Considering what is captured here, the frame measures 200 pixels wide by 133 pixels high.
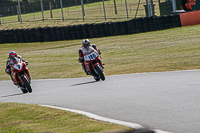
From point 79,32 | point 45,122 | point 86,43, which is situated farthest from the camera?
point 79,32

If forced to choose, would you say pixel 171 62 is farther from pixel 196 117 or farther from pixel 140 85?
pixel 196 117

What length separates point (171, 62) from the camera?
1606 cm

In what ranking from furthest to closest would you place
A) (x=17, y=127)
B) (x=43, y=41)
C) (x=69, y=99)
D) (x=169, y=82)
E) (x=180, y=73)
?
(x=43, y=41) < (x=180, y=73) < (x=169, y=82) < (x=69, y=99) < (x=17, y=127)

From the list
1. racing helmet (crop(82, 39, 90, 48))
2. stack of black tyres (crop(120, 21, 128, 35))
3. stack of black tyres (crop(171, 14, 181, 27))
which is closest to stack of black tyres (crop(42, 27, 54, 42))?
stack of black tyres (crop(120, 21, 128, 35))

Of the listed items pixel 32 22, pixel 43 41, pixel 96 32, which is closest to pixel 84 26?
pixel 96 32

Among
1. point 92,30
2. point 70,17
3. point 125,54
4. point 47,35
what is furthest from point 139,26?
point 70,17

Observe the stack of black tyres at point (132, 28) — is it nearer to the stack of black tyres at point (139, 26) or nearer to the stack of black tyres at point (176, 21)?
the stack of black tyres at point (139, 26)

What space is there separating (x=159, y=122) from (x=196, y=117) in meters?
0.56

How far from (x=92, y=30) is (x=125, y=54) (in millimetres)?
9526

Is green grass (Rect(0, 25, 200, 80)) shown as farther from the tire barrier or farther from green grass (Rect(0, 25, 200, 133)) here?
the tire barrier

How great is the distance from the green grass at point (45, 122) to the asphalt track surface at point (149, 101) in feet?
1.69

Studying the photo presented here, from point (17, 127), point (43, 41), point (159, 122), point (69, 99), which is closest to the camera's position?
point (159, 122)

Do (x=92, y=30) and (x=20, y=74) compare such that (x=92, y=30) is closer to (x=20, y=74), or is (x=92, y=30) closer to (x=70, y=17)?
(x=70, y=17)

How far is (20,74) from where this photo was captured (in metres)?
12.9
